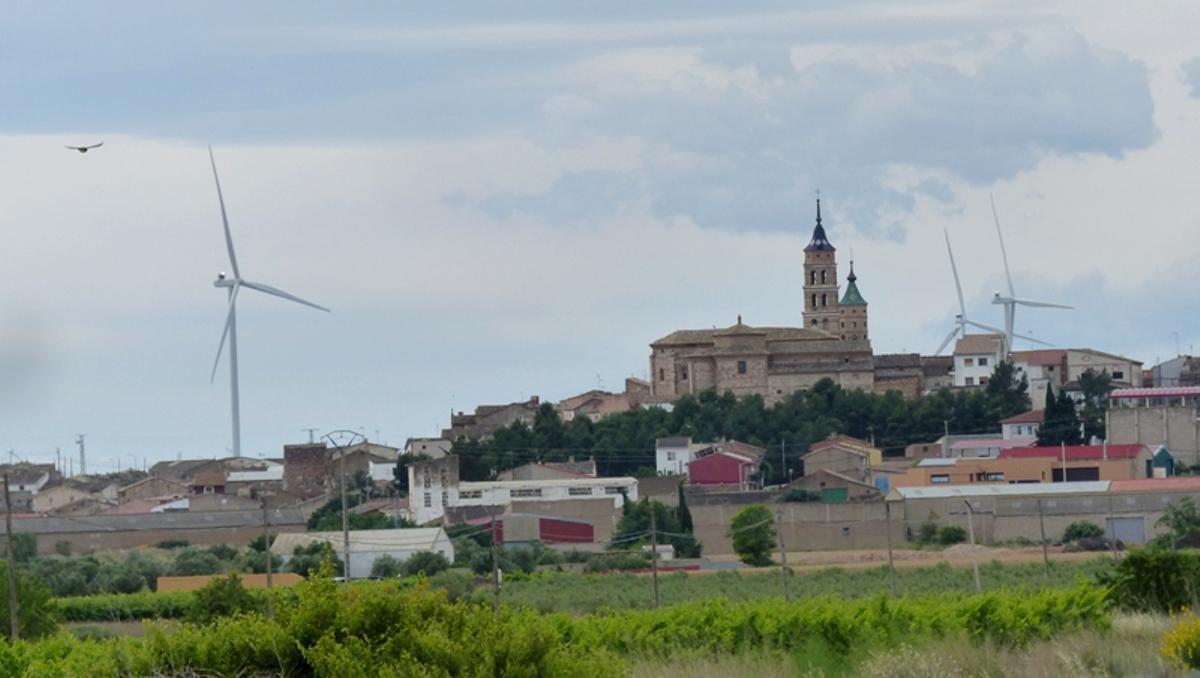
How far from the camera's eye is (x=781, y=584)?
125ft

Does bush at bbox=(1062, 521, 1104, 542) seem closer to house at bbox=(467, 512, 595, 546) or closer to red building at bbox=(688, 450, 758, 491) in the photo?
house at bbox=(467, 512, 595, 546)

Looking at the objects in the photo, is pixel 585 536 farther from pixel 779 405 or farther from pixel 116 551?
pixel 779 405

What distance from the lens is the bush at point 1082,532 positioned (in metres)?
51.6

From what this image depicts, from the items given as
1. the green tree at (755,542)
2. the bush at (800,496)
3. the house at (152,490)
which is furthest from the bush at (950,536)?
the house at (152,490)

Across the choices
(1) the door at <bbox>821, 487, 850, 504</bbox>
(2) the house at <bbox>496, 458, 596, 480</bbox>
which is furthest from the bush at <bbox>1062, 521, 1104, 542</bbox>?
(2) the house at <bbox>496, 458, 596, 480</bbox>

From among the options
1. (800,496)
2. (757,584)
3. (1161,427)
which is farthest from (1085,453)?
(757,584)

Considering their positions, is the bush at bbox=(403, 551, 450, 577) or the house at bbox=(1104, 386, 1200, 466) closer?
the bush at bbox=(403, 551, 450, 577)

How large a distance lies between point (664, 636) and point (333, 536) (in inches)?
1423

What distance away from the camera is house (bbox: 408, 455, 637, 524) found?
65.7 meters

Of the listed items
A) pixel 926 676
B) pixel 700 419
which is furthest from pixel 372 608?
pixel 700 419

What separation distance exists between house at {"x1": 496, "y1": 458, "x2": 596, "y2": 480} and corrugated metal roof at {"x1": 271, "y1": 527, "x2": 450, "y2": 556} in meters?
18.7

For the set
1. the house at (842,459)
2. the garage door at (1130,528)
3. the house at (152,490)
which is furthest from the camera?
the house at (152,490)

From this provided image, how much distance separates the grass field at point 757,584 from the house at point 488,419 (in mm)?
49017

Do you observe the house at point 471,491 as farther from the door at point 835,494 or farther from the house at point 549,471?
the door at point 835,494
